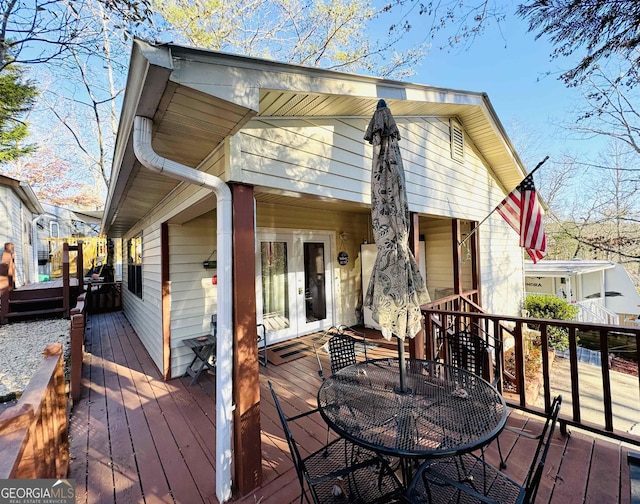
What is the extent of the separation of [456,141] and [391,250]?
474 centimetres

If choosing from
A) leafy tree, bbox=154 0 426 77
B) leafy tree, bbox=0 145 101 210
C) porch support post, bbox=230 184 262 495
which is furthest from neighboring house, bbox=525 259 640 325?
leafy tree, bbox=0 145 101 210

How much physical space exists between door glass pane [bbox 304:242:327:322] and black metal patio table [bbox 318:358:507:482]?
11.2ft

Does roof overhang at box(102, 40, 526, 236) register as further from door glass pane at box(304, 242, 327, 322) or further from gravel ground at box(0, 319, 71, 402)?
door glass pane at box(304, 242, 327, 322)

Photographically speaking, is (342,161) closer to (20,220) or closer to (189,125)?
(189,125)

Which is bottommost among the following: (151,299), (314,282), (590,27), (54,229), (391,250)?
(151,299)

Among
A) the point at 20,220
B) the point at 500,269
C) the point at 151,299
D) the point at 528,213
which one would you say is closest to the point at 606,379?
the point at 528,213

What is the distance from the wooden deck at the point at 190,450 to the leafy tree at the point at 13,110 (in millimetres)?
8668

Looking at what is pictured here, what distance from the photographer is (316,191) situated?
2.89 meters

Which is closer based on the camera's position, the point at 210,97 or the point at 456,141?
the point at 210,97

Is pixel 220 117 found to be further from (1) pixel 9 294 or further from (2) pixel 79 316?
(1) pixel 9 294

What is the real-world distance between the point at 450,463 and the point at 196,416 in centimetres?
260

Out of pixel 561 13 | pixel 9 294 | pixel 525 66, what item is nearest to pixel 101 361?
pixel 9 294

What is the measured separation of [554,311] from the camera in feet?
28.1

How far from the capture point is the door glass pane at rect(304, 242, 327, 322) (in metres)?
5.92
